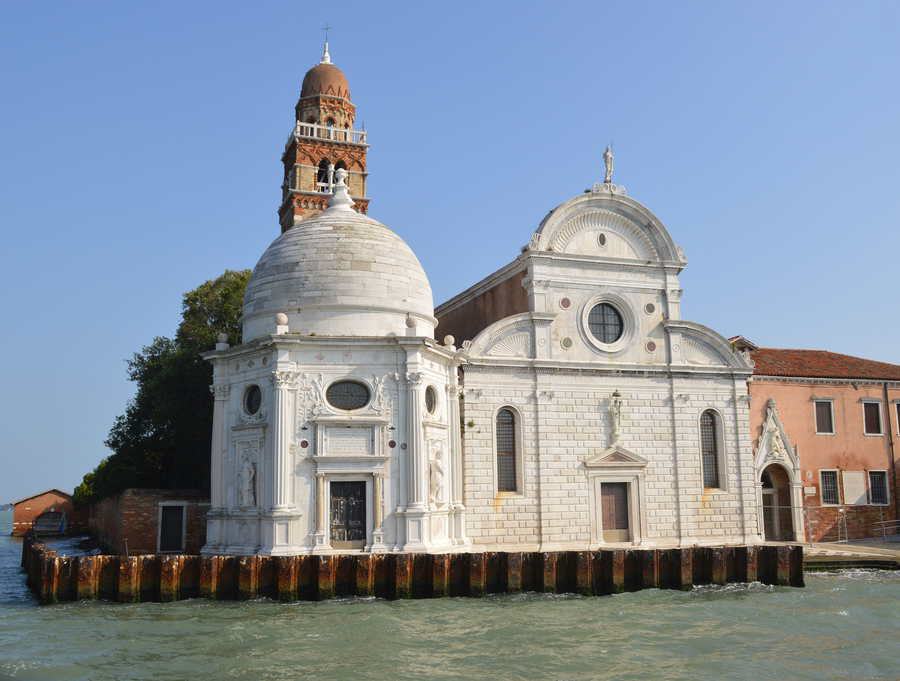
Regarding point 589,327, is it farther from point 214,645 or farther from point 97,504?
point 97,504

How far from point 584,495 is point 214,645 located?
15388 mm

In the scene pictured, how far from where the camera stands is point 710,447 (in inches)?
1238

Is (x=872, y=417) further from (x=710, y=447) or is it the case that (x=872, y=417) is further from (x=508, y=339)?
(x=508, y=339)

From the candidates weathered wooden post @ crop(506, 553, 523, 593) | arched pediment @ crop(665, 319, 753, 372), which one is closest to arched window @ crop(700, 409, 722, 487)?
arched pediment @ crop(665, 319, 753, 372)

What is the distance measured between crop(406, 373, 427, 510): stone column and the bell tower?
795 inches

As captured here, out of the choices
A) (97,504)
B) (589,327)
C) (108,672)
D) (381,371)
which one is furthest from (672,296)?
(97,504)

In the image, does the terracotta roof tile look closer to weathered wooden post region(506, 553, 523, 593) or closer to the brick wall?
weathered wooden post region(506, 553, 523, 593)

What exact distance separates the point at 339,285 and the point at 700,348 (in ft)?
42.8

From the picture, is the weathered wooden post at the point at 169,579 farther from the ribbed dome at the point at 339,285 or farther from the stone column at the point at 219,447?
the ribbed dome at the point at 339,285

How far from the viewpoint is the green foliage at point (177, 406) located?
120ft

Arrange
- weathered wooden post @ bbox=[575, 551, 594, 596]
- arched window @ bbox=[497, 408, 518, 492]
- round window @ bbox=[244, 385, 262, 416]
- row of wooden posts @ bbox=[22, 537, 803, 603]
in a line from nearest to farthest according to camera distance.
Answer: row of wooden posts @ bbox=[22, 537, 803, 603], weathered wooden post @ bbox=[575, 551, 594, 596], round window @ bbox=[244, 385, 262, 416], arched window @ bbox=[497, 408, 518, 492]

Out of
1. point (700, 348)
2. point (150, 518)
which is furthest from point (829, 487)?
point (150, 518)

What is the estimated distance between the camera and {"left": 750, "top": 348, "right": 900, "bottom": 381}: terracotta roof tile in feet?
114

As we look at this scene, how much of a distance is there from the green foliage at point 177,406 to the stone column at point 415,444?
522 inches
